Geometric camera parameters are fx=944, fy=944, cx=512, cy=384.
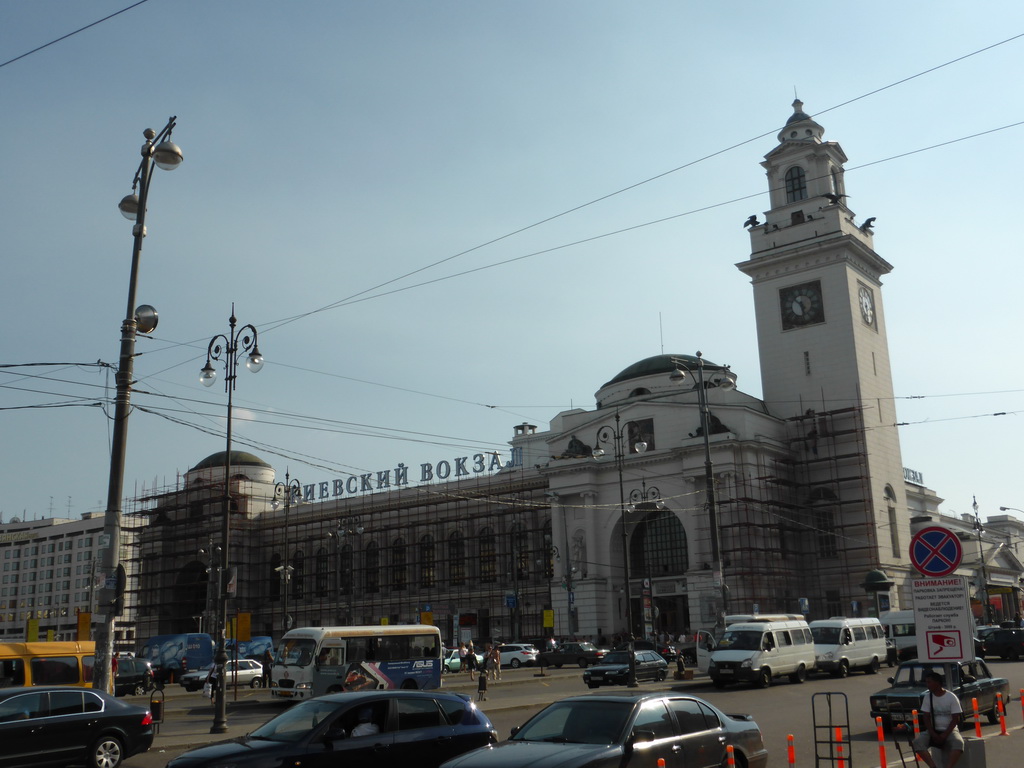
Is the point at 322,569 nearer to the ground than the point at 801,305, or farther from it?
nearer to the ground

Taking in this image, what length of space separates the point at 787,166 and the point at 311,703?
224 ft

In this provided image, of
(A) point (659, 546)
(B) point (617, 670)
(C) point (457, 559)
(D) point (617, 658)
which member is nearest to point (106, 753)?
(B) point (617, 670)

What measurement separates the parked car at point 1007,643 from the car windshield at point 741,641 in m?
15.5

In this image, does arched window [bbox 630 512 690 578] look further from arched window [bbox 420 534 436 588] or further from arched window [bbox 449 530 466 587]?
arched window [bbox 420 534 436 588]

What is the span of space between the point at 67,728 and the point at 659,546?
54.2 meters

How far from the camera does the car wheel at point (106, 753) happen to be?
1570 centimetres

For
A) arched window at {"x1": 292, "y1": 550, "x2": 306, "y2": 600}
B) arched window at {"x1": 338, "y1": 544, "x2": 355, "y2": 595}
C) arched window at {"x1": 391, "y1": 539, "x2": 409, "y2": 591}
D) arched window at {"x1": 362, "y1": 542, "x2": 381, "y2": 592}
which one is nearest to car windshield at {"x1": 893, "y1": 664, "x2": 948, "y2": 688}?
arched window at {"x1": 391, "y1": 539, "x2": 409, "y2": 591}

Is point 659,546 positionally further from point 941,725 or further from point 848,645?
point 941,725

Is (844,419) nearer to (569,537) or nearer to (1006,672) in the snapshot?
(569,537)

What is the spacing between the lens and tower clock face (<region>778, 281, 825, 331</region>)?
6794cm

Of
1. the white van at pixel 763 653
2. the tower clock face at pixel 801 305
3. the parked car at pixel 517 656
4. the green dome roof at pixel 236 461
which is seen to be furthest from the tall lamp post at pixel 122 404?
the green dome roof at pixel 236 461

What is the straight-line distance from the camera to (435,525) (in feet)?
261

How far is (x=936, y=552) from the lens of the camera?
11727 mm

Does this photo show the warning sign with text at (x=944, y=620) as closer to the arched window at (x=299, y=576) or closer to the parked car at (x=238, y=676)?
the parked car at (x=238, y=676)
